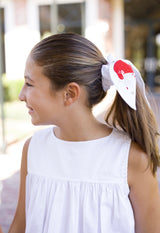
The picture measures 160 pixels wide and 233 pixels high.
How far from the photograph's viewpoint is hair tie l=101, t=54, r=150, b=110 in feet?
3.37

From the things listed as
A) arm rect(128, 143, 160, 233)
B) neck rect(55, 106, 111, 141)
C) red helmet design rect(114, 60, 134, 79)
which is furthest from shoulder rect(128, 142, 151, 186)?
red helmet design rect(114, 60, 134, 79)

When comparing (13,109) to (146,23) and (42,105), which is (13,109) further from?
(42,105)

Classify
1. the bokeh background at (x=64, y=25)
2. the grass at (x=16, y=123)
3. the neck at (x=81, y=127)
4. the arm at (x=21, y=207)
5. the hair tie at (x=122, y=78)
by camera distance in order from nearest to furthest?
the hair tie at (x=122, y=78), the neck at (x=81, y=127), the arm at (x=21, y=207), the grass at (x=16, y=123), the bokeh background at (x=64, y=25)

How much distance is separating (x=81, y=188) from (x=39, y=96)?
348mm

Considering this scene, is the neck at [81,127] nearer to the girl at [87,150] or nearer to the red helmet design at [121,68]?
the girl at [87,150]

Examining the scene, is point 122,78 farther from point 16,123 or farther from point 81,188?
point 16,123

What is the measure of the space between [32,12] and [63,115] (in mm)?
10205

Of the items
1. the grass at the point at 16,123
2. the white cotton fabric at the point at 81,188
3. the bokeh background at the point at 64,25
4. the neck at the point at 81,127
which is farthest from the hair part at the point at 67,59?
the bokeh background at the point at 64,25

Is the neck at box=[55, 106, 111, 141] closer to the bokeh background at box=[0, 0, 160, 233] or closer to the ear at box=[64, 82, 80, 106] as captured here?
the ear at box=[64, 82, 80, 106]

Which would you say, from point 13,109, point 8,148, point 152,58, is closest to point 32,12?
point 13,109

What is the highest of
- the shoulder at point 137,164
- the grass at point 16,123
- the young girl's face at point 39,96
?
the young girl's face at point 39,96

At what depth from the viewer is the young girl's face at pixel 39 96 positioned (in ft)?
3.56

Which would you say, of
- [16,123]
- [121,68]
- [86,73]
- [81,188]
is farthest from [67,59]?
[16,123]

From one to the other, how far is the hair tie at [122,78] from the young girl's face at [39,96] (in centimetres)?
17
